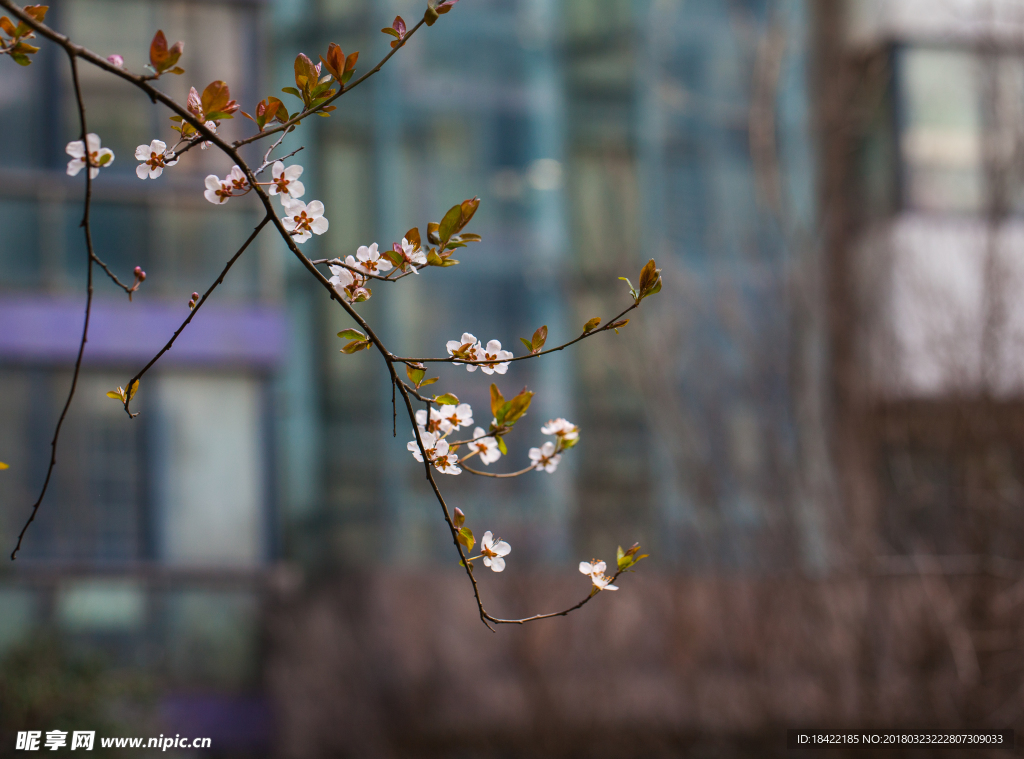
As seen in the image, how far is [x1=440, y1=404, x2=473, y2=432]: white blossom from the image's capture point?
5.98ft

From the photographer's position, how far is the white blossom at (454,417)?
5.98ft

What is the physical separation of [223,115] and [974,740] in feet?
14.9

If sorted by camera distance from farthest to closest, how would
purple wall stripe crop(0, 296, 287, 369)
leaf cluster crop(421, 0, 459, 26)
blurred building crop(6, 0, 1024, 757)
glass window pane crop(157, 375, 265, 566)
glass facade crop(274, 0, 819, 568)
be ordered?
glass facade crop(274, 0, 819, 568) < glass window pane crop(157, 375, 265, 566) < purple wall stripe crop(0, 296, 287, 369) < blurred building crop(6, 0, 1024, 757) < leaf cluster crop(421, 0, 459, 26)

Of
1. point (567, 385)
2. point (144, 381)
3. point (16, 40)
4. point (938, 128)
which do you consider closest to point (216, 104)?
point (16, 40)

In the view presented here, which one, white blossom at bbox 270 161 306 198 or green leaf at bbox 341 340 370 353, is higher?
white blossom at bbox 270 161 306 198

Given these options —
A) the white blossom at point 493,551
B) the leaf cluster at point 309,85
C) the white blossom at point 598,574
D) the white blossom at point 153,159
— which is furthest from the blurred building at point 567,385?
the white blossom at point 153,159

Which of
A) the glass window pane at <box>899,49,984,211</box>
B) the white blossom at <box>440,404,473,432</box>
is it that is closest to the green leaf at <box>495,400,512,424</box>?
the white blossom at <box>440,404,473,432</box>

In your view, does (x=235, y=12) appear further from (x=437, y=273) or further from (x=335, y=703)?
(x=335, y=703)

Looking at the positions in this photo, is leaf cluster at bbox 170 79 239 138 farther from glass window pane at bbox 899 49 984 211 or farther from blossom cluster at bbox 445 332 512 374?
glass window pane at bbox 899 49 984 211

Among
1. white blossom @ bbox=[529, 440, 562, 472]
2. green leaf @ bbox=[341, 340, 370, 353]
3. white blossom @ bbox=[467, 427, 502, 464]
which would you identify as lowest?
white blossom @ bbox=[529, 440, 562, 472]

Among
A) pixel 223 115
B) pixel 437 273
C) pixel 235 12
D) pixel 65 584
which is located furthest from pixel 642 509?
pixel 223 115

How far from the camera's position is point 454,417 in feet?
6.04

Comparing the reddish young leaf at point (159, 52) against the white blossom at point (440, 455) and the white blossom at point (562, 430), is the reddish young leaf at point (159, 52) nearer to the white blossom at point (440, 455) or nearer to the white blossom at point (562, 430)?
the white blossom at point (440, 455)

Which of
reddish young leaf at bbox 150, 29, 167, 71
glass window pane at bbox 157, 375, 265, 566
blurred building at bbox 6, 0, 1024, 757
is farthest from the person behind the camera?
glass window pane at bbox 157, 375, 265, 566
